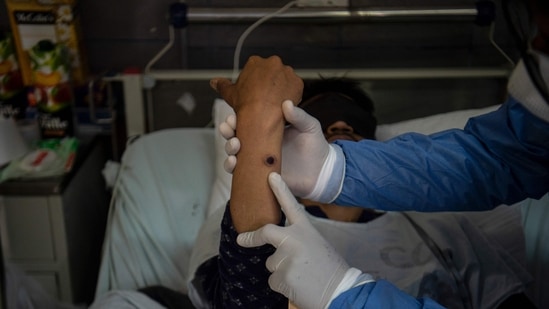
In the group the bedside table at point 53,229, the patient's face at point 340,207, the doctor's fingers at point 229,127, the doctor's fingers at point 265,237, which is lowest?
the bedside table at point 53,229

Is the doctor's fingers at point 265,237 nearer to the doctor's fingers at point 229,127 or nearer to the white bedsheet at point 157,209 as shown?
the doctor's fingers at point 229,127

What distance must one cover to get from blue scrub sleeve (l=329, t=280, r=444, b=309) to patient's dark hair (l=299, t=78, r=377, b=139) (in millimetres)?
634

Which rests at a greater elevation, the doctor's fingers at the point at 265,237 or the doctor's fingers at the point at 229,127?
the doctor's fingers at the point at 229,127

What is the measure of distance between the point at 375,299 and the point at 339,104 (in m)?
0.71

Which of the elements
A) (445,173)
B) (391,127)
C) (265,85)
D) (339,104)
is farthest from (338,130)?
(265,85)

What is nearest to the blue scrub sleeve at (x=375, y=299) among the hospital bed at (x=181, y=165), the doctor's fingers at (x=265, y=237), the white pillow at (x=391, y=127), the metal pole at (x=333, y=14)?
the doctor's fingers at (x=265, y=237)

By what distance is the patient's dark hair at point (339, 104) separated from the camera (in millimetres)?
1466

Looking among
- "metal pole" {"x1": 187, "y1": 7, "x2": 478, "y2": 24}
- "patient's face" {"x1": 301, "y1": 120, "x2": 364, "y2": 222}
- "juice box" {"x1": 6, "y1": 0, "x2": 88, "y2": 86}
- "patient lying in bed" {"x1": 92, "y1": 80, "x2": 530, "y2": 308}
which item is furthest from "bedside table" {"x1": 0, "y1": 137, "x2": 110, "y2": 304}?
"patient's face" {"x1": 301, "y1": 120, "x2": 364, "y2": 222}

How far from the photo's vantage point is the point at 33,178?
1.58 metres

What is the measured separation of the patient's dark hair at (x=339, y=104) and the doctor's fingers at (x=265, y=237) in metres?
0.57

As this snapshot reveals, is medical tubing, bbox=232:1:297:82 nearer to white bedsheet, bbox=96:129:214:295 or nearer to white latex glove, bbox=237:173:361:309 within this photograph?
white bedsheet, bbox=96:129:214:295

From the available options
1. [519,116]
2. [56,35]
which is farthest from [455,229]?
[56,35]

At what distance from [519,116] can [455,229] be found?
0.46 m

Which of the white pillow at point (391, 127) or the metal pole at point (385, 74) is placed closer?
the white pillow at point (391, 127)
